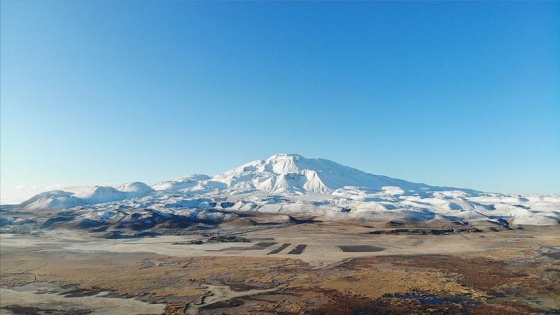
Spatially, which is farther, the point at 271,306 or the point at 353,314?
the point at 271,306

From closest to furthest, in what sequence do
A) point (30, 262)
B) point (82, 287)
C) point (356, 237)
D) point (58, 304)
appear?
point (58, 304) < point (82, 287) < point (30, 262) < point (356, 237)

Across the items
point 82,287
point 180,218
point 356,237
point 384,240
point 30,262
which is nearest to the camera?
point 82,287

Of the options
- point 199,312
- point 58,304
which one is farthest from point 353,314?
point 58,304

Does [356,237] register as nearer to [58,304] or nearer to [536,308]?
[536,308]

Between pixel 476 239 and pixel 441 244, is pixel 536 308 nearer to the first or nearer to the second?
pixel 441 244

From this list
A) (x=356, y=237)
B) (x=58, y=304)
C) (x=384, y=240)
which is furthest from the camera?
(x=356, y=237)

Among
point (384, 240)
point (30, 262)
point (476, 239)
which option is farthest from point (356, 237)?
point (30, 262)
